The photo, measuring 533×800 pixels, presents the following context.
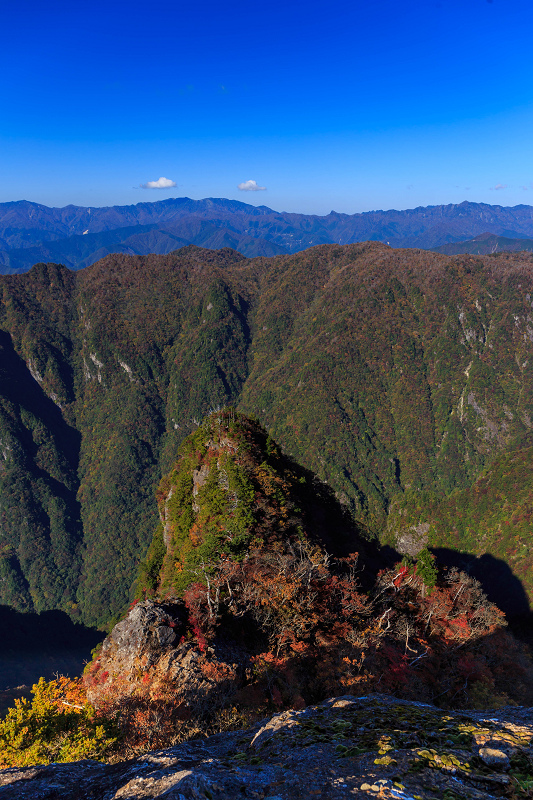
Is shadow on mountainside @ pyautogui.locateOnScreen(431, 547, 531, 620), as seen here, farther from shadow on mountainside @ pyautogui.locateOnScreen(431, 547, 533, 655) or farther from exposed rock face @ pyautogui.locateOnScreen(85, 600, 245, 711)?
exposed rock face @ pyautogui.locateOnScreen(85, 600, 245, 711)

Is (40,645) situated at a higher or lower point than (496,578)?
lower

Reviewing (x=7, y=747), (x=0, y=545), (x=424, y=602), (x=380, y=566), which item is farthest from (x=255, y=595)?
(x=0, y=545)

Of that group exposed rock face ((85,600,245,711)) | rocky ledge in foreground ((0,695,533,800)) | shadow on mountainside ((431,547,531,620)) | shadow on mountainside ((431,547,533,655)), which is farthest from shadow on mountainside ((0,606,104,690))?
rocky ledge in foreground ((0,695,533,800))

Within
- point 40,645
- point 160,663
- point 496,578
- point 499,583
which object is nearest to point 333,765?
point 160,663

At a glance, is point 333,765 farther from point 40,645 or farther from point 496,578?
point 40,645

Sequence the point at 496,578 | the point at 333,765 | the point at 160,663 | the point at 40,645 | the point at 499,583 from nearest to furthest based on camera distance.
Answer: the point at 333,765, the point at 160,663, the point at 499,583, the point at 496,578, the point at 40,645

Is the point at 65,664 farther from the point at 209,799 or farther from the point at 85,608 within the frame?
the point at 209,799

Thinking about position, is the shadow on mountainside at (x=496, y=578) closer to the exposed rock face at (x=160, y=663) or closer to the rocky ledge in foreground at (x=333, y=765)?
the exposed rock face at (x=160, y=663)
